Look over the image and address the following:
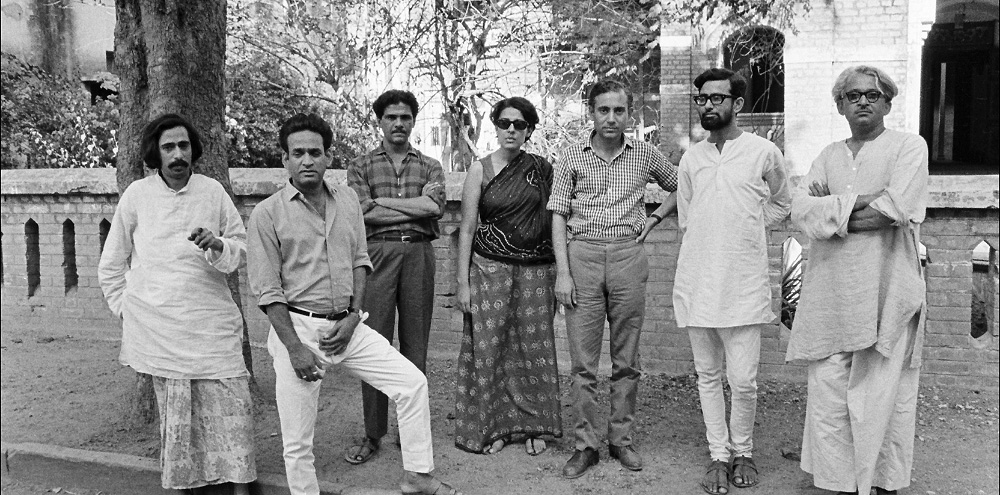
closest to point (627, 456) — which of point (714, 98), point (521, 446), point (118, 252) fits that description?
point (521, 446)

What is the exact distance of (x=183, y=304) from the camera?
3939mm

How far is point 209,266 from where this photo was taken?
4.00 m

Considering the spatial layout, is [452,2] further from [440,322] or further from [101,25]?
[101,25]

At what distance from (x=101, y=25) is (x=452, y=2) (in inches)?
391

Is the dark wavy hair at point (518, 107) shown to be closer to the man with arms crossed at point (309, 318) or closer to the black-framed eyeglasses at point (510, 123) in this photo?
the black-framed eyeglasses at point (510, 123)

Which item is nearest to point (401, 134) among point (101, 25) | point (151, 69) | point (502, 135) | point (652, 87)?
point (502, 135)

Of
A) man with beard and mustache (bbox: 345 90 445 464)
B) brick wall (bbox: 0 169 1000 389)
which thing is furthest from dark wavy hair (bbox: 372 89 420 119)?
brick wall (bbox: 0 169 1000 389)

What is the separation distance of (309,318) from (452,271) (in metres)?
2.76

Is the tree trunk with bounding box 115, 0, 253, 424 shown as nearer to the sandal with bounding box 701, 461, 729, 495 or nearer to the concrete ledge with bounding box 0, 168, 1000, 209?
the concrete ledge with bounding box 0, 168, 1000, 209

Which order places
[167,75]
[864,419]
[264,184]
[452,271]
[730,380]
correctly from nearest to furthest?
[864,419], [730,380], [167,75], [452,271], [264,184]

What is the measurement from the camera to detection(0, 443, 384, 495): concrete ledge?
4559 mm

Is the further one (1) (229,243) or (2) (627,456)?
(2) (627,456)

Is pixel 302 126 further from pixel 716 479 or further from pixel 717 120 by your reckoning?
pixel 716 479

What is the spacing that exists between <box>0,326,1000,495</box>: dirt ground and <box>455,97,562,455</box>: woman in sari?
20cm
